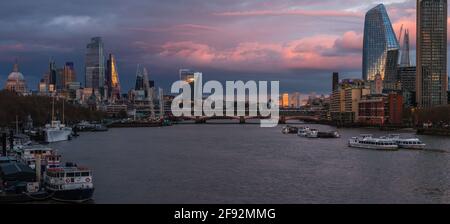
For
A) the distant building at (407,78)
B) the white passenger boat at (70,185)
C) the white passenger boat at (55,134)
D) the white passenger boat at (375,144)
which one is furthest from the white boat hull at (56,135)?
the distant building at (407,78)

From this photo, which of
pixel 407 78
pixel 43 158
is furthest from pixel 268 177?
pixel 407 78

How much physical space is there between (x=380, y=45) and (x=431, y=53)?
113ft

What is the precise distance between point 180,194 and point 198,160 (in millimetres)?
10313

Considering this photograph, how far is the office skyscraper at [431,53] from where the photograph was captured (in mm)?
113688

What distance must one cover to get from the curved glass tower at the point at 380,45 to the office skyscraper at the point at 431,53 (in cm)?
2951

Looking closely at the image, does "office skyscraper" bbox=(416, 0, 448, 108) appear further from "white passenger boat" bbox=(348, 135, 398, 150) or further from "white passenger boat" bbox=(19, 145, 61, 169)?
"white passenger boat" bbox=(19, 145, 61, 169)

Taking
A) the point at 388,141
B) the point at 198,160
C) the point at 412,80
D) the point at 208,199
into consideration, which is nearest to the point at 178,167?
the point at 198,160

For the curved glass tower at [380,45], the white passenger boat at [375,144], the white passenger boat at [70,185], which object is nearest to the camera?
the white passenger boat at [70,185]

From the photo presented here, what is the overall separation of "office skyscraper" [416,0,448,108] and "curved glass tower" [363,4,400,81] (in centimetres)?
2951

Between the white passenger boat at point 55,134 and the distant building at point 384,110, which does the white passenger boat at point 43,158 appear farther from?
the distant building at point 384,110

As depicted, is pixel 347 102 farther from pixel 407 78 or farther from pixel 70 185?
pixel 70 185

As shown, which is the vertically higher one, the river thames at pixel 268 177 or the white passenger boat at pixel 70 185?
the white passenger boat at pixel 70 185

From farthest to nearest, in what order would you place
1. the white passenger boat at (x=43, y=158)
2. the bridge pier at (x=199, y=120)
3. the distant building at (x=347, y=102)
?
the bridge pier at (x=199, y=120) < the distant building at (x=347, y=102) < the white passenger boat at (x=43, y=158)

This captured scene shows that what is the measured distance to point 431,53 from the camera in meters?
116
